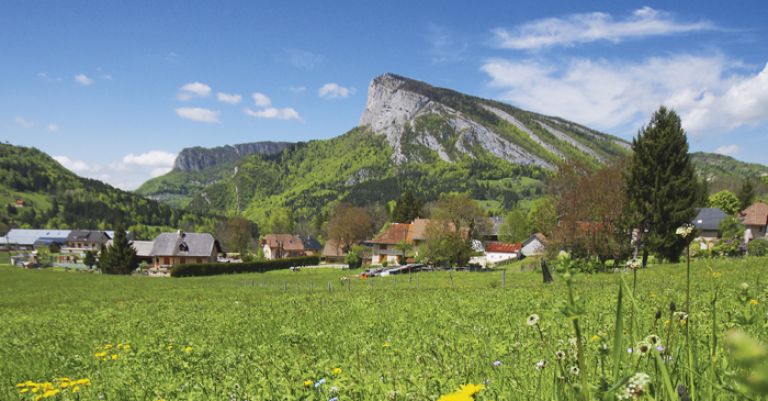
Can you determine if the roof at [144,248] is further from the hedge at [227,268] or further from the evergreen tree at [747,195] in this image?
the evergreen tree at [747,195]

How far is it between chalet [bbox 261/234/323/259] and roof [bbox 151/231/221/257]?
→ 25962 mm

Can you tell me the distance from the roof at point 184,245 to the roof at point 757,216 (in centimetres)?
10940

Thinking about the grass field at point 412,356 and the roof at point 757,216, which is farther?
the roof at point 757,216

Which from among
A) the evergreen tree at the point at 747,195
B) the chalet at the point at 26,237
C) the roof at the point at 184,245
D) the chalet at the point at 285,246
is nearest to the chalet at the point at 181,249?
the roof at the point at 184,245

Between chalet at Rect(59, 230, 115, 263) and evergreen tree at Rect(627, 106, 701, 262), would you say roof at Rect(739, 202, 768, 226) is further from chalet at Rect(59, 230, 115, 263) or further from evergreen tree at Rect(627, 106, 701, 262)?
chalet at Rect(59, 230, 115, 263)

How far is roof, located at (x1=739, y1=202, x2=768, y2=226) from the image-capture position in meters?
83.9

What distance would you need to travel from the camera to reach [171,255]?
344 ft

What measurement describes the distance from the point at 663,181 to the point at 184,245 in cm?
9835

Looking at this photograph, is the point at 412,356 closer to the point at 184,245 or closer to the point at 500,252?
the point at 500,252

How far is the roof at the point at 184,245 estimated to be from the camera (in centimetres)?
10581

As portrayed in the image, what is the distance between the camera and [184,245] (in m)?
107

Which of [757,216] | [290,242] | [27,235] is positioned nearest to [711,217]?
[757,216]

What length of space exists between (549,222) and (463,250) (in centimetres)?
1725

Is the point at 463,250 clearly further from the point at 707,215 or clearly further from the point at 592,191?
the point at 707,215
